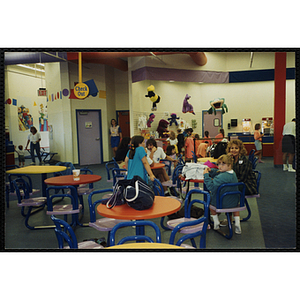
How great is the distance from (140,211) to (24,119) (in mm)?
2341

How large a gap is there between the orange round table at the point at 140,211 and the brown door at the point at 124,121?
8.80 metres

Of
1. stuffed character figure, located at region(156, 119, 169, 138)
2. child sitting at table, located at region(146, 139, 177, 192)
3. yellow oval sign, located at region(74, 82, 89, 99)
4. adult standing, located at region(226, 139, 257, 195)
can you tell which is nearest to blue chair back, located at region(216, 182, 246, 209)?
adult standing, located at region(226, 139, 257, 195)

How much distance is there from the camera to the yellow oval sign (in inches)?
190

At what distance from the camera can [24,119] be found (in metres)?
3.76

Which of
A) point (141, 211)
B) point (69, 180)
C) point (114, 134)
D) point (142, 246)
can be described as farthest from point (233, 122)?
point (142, 246)

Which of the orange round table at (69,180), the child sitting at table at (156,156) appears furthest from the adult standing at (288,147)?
the orange round table at (69,180)

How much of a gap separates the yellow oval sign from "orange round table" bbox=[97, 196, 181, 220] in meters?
2.73

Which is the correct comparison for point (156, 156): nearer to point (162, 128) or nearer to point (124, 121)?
point (162, 128)

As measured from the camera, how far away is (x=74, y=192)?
3855 mm

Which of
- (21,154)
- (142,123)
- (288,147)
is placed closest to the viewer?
(288,147)

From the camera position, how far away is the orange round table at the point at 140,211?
2.32m

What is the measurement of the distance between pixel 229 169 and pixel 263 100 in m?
8.18

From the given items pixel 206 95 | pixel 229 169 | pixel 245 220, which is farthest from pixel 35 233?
pixel 206 95

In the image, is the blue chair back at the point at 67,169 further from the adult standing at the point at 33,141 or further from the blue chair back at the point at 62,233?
the blue chair back at the point at 62,233
